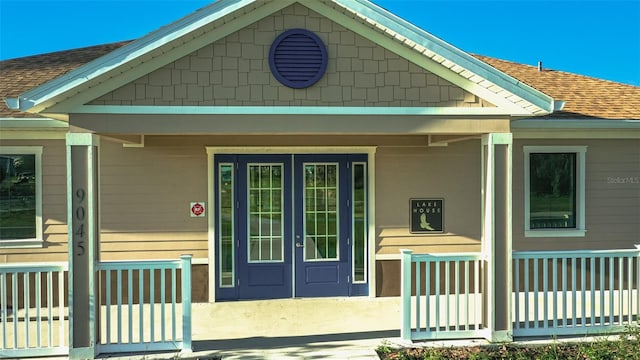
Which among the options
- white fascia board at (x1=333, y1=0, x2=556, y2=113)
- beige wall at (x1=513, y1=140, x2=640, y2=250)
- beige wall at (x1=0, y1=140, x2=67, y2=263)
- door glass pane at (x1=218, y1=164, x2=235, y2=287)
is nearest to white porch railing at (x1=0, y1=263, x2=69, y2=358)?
beige wall at (x1=0, y1=140, x2=67, y2=263)

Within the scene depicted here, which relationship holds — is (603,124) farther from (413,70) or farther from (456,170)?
(413,70)

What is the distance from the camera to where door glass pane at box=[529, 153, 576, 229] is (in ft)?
25.0

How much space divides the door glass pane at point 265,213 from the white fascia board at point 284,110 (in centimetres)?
222

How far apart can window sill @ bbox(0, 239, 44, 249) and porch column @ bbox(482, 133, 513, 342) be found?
634cm

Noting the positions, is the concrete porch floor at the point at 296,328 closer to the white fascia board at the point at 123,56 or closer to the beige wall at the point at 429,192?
the beige wall at the point at 429,192

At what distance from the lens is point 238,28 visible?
5.21 metres

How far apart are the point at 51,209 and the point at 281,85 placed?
4.21m

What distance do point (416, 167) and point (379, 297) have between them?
7.09ft

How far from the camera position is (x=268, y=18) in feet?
17.3

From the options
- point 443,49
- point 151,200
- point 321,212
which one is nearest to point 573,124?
point 443,49

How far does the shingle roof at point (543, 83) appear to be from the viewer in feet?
25.2

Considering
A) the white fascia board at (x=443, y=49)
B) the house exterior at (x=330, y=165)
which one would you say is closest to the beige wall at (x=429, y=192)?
the house exterior at (x=330, y=165)

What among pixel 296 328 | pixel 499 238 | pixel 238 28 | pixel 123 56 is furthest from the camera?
pixel 296 328

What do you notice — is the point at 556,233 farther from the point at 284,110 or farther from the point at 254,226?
the point at 284,110
